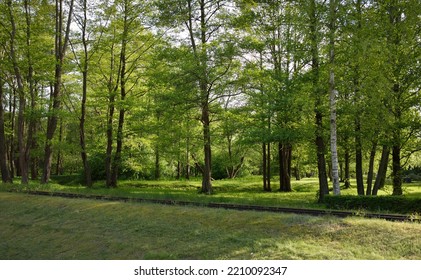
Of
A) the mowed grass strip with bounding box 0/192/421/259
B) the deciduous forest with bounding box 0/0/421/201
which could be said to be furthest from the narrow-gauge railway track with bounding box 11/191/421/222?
the deciduous forest with bounding box 0/0/421/201

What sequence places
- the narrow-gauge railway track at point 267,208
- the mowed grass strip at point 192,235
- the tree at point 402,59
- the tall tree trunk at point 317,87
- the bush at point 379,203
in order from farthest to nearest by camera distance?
1. the tree at point 402,59
2. the tall tree trunk at point 317,87
3. the bush at point 379,203
4. the narrow-gauge railway track at point 267,208
5. the mowed grass strip at point 192,235

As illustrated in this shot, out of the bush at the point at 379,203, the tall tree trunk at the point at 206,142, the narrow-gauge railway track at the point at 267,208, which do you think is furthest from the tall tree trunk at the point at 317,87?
the tall tree trunk at the point at 206,142

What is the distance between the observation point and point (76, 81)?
36062mm

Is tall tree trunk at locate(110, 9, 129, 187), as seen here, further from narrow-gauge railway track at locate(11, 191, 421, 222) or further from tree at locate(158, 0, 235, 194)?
narrow-gauge railway track at locate(11, 191, 421, 222)

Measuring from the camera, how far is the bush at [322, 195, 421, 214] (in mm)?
12783

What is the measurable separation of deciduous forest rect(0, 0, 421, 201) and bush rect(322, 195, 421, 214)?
58.6 inches

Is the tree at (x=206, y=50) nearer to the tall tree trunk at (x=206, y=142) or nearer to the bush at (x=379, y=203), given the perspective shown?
the tall tree trunk at (x=206, y=142)

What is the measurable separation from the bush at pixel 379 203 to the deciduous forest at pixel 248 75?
58.6 inches

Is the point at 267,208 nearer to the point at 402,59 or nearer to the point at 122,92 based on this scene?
the point at 402,59

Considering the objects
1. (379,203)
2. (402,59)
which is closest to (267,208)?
(379,203)

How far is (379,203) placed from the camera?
13383 millimetres

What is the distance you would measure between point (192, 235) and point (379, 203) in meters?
7.02

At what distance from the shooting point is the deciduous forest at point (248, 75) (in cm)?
1695

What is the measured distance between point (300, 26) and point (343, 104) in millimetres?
4363
